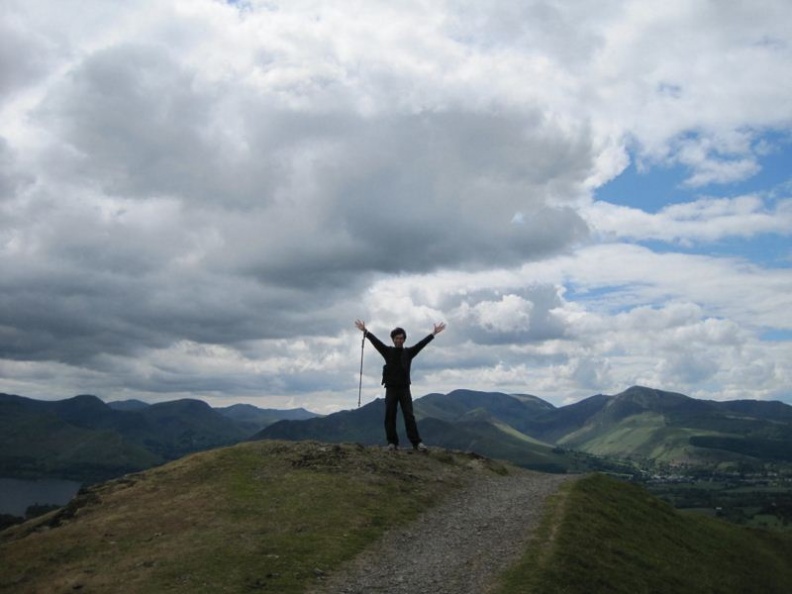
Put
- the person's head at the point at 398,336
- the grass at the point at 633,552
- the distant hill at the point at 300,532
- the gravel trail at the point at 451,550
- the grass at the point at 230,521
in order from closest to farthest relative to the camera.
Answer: the gravel trail at the point at 451,550
the grass at the point at 230,521
the distant hill at the point at 300,532
the grass at the point at 633,552
the person's head at the point at 398,336

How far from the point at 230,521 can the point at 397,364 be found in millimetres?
12197

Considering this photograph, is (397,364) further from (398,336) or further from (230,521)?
(230,521)

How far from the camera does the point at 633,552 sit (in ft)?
90.6

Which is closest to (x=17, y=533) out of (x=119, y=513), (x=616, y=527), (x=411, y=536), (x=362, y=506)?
(x=119, y=513)

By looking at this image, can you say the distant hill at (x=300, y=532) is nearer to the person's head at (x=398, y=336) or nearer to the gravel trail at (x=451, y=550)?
the gravel trail at (x=451, y=550)

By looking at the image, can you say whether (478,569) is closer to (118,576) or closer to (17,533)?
(118,576)

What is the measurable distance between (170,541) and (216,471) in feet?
31.5

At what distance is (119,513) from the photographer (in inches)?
1097

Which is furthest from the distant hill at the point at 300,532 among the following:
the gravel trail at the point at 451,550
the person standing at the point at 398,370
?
the person standing at the point at 398,370

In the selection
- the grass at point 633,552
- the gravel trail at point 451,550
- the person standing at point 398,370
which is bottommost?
the grass at point 633,552

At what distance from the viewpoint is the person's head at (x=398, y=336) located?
111 feet

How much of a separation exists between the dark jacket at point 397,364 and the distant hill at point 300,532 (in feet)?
14.8

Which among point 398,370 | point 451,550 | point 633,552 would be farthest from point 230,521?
point 633,552

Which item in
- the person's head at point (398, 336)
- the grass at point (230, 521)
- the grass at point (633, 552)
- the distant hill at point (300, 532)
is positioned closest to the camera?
the grass at point (230, 521)
